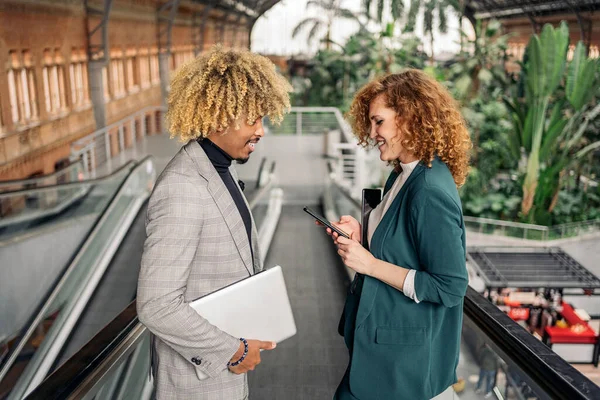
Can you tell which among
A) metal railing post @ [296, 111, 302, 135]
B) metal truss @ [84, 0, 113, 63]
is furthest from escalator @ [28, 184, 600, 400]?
metal railing post @ [296, 111, 302, 135]

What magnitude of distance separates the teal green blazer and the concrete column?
12010 millimetres

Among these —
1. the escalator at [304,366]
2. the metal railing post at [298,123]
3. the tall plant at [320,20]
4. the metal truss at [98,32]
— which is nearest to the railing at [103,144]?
the metal truss at [98,32]

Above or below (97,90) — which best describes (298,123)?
below

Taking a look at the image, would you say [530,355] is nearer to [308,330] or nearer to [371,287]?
[371,287]

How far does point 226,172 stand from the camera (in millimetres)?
1668

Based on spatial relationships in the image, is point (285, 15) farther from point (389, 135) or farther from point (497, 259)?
point (389, 135)

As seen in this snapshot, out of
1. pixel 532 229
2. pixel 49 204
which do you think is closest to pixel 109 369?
pixel 49 204

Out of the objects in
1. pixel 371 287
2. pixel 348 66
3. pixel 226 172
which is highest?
pixel 348 66

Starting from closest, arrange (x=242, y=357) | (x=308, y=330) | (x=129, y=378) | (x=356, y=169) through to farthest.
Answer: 1. (x=242, y=357)
2. (x=129, y=378)
3. (x=308, y=330)
4. (x=356, y=169)

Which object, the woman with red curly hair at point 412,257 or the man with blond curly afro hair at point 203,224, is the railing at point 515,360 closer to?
the woman with red curly hair at point 412,257

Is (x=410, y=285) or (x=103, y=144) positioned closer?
(x=410, y=285)

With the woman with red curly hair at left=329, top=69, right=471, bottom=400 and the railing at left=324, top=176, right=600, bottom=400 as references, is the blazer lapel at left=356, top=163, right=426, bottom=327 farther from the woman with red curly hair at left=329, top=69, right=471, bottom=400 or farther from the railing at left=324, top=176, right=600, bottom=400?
the railing at left=324, top=176, right=600, bottom=400

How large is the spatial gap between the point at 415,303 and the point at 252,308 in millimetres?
430

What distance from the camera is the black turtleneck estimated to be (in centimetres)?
159
